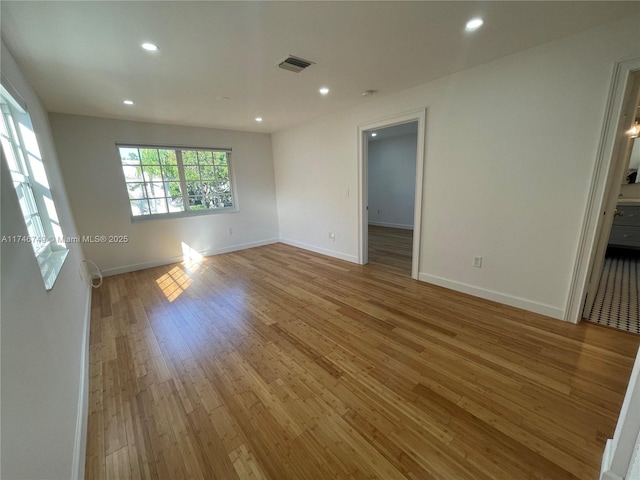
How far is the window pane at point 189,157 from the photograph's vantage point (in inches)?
178

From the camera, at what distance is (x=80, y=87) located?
8.51ft

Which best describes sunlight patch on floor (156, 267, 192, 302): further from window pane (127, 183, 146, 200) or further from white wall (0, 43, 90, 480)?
white wall (0, 43, 90, 480)

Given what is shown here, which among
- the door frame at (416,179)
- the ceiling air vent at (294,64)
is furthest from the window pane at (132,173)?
the door frame at (416,179)

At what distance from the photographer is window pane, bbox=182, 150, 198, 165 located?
4520mm

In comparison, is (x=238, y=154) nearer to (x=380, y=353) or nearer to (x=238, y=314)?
(x=238, y=314)

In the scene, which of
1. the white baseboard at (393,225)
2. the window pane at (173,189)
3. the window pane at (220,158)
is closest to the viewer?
the window pane at (173,189)

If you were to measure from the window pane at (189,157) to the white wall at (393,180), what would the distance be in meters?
4.64

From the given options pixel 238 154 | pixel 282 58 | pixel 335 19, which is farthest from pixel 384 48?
pixel 238 154

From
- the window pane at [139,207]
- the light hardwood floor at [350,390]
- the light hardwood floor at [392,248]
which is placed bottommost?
the light hardwood floor at [350,390]

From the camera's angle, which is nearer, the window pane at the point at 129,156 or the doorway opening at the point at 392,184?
the window pane at the point at 129,156

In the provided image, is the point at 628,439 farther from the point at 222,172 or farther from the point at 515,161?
the point at 222,172

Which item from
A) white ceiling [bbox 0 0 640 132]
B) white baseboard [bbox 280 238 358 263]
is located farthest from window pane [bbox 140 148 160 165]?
white baseboard [bbox 280 238 358 263]

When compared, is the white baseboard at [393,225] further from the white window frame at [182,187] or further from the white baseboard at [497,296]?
the white window frame at [182,187]

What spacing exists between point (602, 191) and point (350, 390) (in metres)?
2.52
